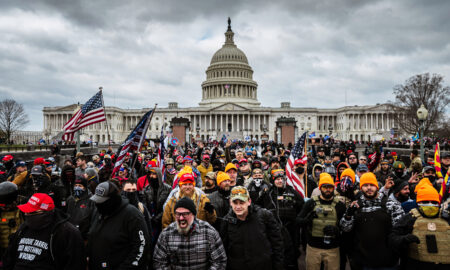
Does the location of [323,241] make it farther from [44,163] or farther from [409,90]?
[409,90]

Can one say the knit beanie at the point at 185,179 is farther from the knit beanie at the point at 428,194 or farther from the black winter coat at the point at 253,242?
→ the knit beanie at the point at 428,194

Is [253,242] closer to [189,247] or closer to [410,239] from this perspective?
[189,247]

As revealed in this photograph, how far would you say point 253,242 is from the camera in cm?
414

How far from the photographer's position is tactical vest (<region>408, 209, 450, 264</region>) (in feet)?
13.5

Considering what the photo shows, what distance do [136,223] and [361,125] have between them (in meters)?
103

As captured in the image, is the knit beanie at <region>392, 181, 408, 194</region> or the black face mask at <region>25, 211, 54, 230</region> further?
the knit beanie at <region>392, 181, 408, 194</region>

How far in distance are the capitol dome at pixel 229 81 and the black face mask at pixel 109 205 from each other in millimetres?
101536

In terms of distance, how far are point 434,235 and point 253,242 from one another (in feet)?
7.50

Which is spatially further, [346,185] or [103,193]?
[346,185]

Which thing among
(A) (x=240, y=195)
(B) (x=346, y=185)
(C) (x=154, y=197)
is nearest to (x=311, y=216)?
(B) (x=346, y=185)

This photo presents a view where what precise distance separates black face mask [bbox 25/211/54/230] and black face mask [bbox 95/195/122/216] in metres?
0.55

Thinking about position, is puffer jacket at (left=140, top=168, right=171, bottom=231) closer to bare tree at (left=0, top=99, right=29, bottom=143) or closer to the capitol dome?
bare tree at (left=0, top=99, right=29, bottom=143)

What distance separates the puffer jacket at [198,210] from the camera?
4938mm

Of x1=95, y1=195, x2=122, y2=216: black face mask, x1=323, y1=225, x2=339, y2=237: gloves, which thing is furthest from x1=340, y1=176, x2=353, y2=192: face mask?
x1=95, y1=195, x2=122, y2=216: black face mask
